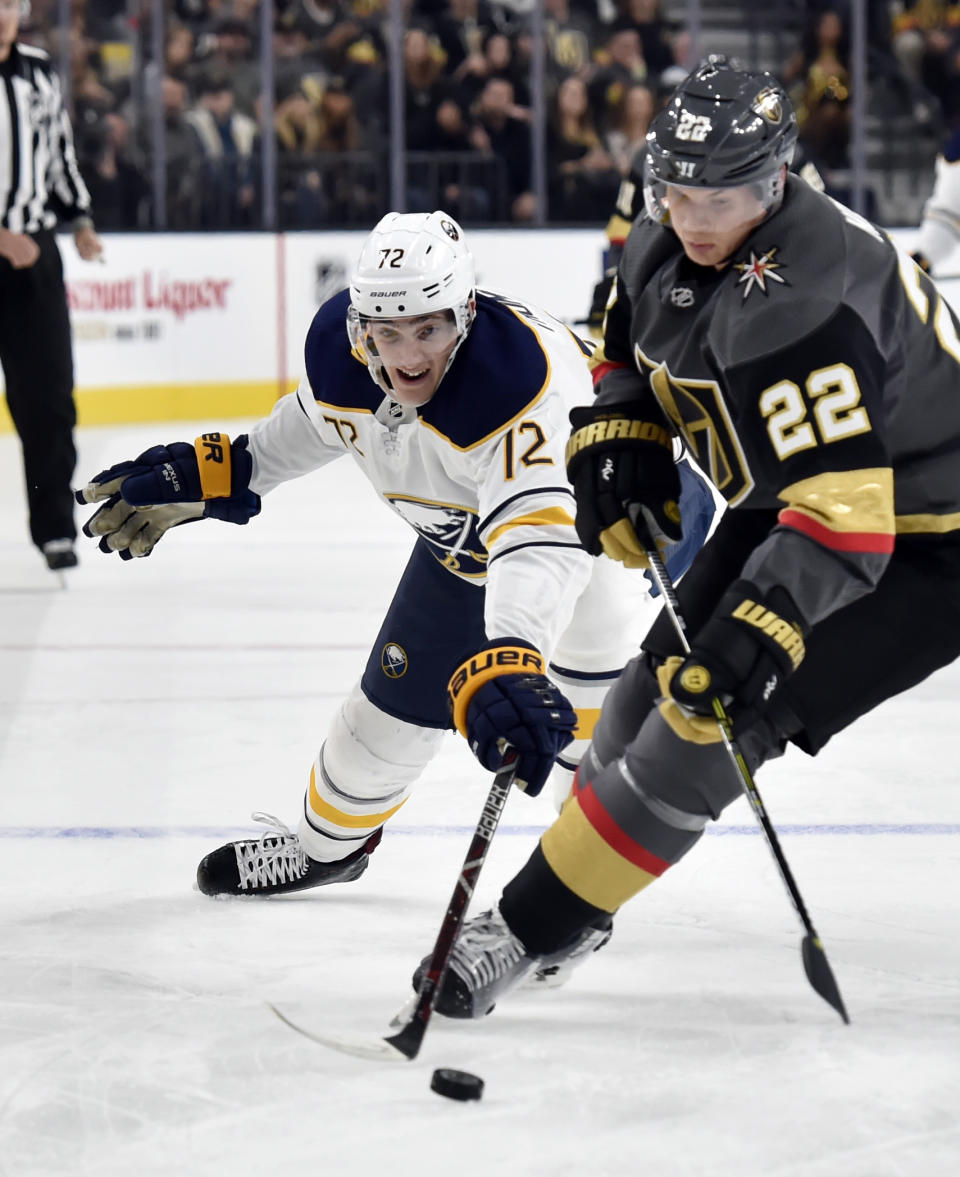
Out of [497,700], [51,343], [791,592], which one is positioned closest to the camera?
[791,592]

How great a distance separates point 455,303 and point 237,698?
177cm

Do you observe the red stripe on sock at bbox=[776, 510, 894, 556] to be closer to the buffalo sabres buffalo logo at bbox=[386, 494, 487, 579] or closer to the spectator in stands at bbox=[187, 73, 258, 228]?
the buffalo sabres buffalo logo at bbox=[386, 494, 487, 579]

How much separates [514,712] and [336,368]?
0.68m

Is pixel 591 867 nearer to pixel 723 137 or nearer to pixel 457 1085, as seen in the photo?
pixel 457 1085

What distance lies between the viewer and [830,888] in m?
2.70

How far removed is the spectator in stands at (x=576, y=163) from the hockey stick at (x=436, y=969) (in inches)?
305

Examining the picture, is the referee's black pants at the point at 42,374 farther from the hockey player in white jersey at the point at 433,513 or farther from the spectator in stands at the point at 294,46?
the spectator in stands at the point at 294,46

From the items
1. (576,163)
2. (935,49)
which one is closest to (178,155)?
(576,163)

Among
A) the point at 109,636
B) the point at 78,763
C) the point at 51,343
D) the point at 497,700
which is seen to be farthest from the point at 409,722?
the point at 51,343

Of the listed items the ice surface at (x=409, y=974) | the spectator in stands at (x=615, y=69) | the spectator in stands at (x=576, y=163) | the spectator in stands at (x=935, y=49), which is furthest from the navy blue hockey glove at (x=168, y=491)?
the spectator in stands at (x=935, y=49)

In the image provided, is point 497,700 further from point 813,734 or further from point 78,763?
point 78,763

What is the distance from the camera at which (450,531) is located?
8.30 ft

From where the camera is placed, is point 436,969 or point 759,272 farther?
point 436,969

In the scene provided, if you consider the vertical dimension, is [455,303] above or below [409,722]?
above
